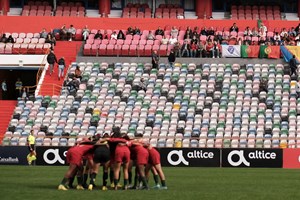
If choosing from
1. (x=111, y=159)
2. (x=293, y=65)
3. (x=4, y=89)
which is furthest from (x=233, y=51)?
(x=111, y=159)

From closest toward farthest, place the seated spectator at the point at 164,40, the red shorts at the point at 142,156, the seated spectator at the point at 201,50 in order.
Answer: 1. the red shorts at the point at 142,156
2. the seated spectator at the point at 201,50
3. the seated spectator at the point at 164,40

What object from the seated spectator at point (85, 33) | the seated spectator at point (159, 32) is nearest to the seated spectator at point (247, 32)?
the seated spectator at point (159, 32)

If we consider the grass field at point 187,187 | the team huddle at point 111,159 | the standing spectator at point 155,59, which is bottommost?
the grass field at point 187,187

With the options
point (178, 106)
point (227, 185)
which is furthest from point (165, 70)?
point (227, 185)

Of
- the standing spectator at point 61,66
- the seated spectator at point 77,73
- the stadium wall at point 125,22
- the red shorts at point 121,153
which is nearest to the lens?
the red shorts at point 121,153

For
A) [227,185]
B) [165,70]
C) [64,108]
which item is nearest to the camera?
[227,185]

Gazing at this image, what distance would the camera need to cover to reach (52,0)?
72562 mm

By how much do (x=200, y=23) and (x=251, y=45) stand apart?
5986 mm

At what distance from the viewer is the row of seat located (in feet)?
183

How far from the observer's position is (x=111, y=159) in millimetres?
31094

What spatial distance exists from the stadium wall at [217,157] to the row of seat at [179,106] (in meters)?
1.63

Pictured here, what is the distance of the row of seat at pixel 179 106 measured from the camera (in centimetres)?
5588

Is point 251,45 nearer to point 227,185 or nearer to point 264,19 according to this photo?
point 264,19

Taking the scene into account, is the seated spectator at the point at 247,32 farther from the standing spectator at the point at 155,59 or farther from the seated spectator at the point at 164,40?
the standing spectator at the point at 155,59
